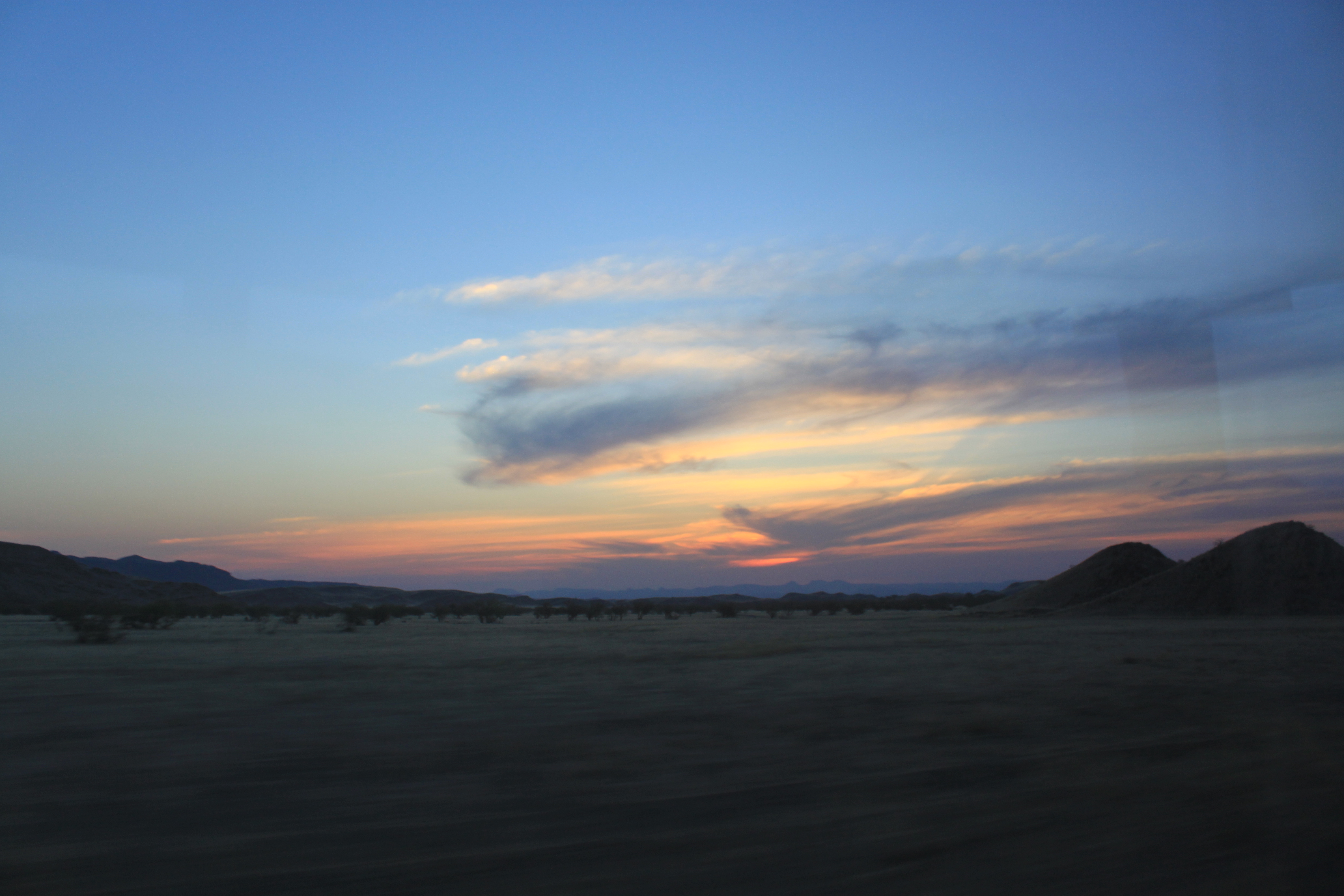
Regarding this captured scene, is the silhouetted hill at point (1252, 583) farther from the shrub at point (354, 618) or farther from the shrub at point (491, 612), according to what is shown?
the shrub at point (354, 618)

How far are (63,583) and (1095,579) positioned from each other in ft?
372

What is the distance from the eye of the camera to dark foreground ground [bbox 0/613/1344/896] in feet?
15.8

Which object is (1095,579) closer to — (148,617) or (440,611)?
(440,611)

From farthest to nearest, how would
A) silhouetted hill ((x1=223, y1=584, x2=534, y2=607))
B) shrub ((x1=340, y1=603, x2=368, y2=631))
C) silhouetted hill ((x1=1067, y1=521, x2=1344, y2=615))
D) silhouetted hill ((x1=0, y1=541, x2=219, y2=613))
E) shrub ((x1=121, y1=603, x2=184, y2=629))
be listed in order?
1. silhouetted hill ((x1=223, y1=584, x2=534, y2=607))
2. silhouetted hill ((x1=0, y1=541, x2=219, y2=613))
3. silhouetted hill ((x1=1067, y1=521, x2=1344, y2=615))
4. shrub ((x1=340, y1=603, x2=368, y2=631))
5. shrub ((x1=121, y1=603, x2=184, y2=629))

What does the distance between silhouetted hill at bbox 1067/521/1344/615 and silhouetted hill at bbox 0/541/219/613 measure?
86.3 metres

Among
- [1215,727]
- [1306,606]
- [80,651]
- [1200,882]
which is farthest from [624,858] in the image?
A: [1306,606]

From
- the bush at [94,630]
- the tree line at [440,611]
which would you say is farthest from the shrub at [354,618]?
the bush at [94,630]

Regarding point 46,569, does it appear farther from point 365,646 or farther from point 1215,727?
point 1215,727

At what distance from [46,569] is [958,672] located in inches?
4777

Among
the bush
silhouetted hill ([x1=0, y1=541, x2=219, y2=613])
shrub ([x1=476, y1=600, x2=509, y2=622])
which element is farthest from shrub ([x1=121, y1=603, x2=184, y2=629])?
silhouetted hill ([x1=0, y1=541, x2=219, y2=613])

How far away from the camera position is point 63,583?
10169cm

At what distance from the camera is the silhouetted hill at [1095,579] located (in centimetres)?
5978

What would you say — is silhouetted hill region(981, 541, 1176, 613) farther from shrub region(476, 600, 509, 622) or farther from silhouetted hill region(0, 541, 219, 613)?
silhouetted hill region(0, 541, 219, 613)

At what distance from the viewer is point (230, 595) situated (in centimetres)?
13888
